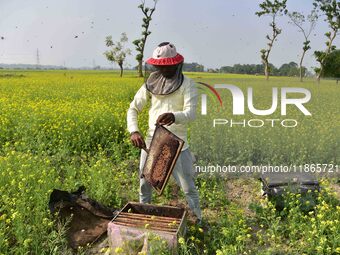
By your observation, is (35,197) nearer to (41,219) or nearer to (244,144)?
(41,219)

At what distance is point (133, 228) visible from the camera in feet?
10.3

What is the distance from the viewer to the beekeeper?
3.25 metres

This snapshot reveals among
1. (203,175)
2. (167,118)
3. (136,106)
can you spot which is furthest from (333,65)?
(167,118)

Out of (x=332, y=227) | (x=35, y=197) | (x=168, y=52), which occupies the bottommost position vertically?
(x=332, y=227)

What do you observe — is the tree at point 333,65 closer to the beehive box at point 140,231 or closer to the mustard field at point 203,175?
the mustard field at point 203,175

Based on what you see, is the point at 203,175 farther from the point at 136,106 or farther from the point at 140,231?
the point at 140,231

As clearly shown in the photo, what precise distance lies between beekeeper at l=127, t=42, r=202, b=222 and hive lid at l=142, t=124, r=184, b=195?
0.11m

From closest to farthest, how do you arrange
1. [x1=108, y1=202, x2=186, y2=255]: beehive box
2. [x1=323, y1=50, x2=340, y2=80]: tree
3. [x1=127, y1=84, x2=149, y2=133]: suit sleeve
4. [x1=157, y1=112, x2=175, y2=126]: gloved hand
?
1. [x1=108, y1=202, x2=186, y2=255]: beehive box
2. [x1=157, y1=112, x2=175, y2=126]: gloved hand
3. [x1=127, y1=84, x2=149, y2=133]: suit sleeve
4. [x1=323, y1=50, x2=340, y2=80]: tree

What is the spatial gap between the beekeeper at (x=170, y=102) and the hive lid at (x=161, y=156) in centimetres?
11

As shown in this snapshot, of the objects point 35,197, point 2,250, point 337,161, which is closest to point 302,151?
point 337,161

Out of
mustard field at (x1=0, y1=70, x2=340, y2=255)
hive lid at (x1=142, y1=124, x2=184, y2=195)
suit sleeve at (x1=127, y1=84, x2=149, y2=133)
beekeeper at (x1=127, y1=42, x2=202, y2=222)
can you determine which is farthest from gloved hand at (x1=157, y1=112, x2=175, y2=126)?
mustard field at (x1=0, y1=70, x2=340, y2=255)

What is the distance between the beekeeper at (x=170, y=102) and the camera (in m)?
3.25

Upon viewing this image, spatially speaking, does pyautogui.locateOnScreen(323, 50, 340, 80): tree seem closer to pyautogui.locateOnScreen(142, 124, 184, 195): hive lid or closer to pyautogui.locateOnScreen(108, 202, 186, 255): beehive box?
pyautogui.locateOnScreen(142, 124, 184, 195): hive lid

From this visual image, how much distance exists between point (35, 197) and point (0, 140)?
12.2 feet
